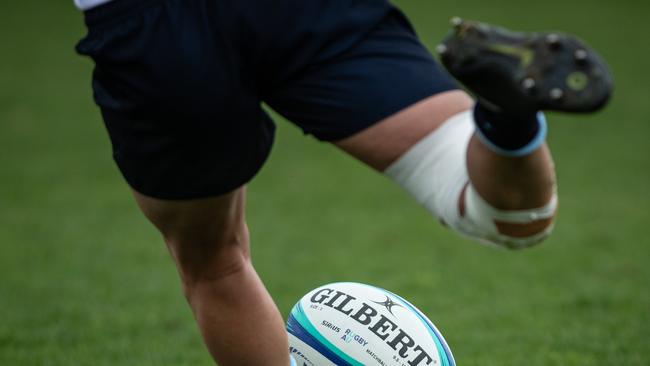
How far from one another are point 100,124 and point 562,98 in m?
7.65

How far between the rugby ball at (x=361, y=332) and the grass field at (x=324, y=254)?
3.02ft

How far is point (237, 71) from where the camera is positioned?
2.20 m

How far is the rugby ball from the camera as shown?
9.14ft

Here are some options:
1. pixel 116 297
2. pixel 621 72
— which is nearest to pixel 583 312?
pixel 116 297

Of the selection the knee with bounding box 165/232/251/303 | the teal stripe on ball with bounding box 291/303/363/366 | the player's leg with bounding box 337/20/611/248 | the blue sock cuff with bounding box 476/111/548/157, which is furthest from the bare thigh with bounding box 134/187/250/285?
the blue sock cuff with bounding box 476/111/548/157

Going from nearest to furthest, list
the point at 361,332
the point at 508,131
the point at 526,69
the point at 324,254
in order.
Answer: the point at 526,69 < the point at 508,131 < the point at 361,332 < the point at 324,254

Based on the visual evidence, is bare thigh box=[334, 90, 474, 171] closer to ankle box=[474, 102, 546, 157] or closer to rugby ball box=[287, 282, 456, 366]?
ankle box=[474, 102, 546, 157]

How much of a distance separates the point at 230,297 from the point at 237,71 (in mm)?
723

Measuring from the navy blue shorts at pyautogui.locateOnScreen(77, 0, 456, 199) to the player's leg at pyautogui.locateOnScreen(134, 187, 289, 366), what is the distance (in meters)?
0.33

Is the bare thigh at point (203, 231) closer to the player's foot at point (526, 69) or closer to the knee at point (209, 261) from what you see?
the knee at point (209, 261)

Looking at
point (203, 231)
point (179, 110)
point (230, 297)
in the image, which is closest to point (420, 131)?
point (179, 110)

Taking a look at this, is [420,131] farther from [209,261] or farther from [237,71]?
[209,261]

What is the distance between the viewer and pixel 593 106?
185cm

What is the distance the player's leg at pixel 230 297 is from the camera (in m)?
2.62
